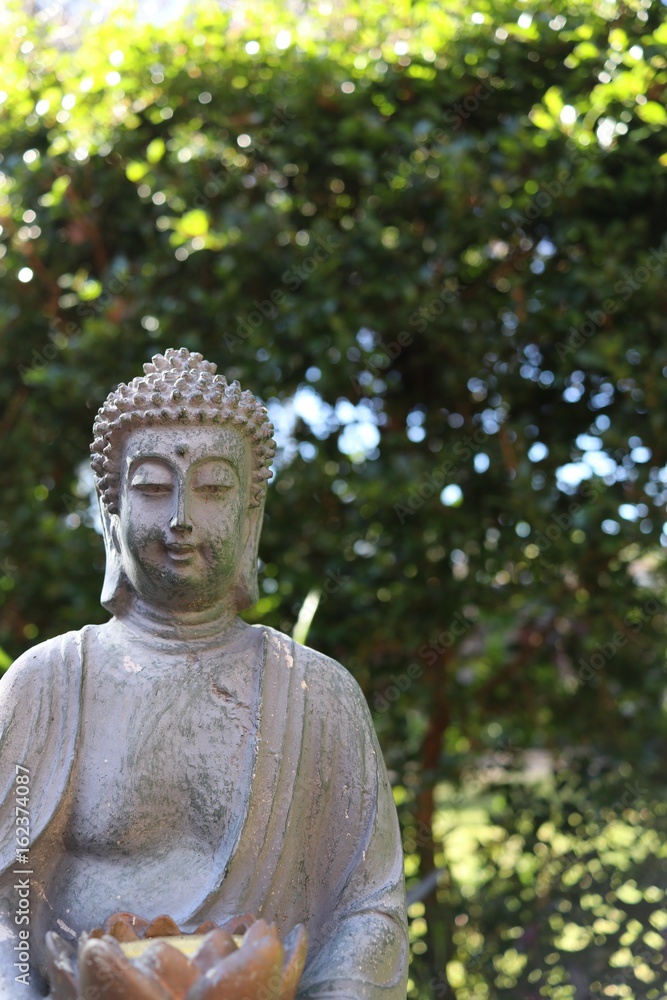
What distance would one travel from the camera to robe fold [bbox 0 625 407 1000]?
2.11 metres

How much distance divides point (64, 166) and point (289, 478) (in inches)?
65.5

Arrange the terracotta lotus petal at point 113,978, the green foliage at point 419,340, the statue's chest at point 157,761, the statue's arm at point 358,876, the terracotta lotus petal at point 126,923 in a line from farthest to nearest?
the green foliage at point 419,340, the statue's chest at point 157,761, the statue's arm at point 358,876, the terracotta lotus petal at point 126,923, the terracotta lotus petal at point 113,978

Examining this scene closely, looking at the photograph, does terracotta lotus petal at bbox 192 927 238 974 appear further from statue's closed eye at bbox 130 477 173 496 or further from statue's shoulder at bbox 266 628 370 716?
statue's closed eye at bbox 130 477 173 496

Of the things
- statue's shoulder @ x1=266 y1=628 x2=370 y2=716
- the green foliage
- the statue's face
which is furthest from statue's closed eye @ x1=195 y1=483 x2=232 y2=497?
the green foliage

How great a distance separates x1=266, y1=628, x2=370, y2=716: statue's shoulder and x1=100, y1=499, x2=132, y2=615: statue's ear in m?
0.32

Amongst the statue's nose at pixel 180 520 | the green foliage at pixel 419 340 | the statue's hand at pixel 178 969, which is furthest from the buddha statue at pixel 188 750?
the green foliage at pixel 419 340

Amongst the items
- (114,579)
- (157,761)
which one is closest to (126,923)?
(157,761)

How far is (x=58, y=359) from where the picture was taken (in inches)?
197

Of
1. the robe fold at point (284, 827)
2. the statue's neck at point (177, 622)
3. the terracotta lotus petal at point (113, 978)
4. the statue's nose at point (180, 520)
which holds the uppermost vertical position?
the statue's nose at point (180, 520)

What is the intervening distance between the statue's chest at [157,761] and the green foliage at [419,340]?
2240mm

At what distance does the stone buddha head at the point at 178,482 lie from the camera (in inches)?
89.7

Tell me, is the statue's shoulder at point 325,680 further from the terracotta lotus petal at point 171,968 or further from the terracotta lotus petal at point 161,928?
the terracotta lotus petal at point 171,968

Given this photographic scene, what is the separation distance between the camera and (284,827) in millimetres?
2199

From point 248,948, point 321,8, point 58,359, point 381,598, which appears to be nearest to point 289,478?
point 381,598
